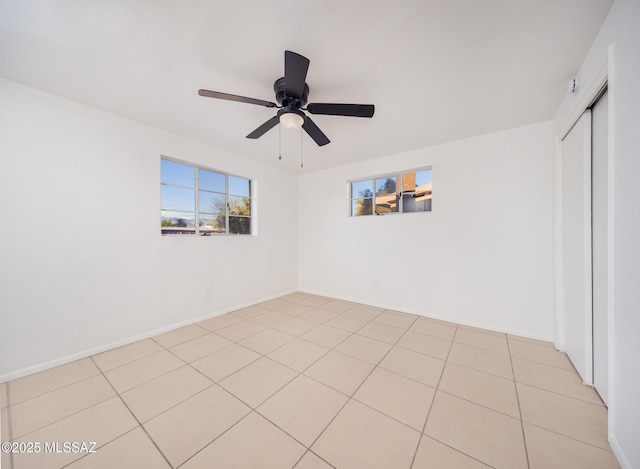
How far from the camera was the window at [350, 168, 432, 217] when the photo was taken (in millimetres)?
3533

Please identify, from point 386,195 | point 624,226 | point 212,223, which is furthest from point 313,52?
point 212,223

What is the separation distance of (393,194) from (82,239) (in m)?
4.15

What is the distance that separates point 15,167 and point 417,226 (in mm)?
4582

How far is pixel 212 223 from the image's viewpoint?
354 cm

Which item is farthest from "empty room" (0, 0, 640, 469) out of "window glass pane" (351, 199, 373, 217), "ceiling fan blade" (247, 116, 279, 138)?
"window glass pane" (351, 199, 373, 217)

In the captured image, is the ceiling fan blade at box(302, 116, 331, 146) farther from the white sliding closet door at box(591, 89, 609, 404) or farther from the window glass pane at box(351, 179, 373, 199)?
the white sliding closet door at box(591, 89, 609, 404)

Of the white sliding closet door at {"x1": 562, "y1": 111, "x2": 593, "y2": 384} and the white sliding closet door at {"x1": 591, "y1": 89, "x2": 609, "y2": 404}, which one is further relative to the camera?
the white sliding closet door at {"x1": 562, "y1": 111, "x2": 593, "y2": 384}

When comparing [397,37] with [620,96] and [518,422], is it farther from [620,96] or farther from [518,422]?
[518,422]

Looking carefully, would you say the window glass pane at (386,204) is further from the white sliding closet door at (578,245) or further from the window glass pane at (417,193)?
the white sliding closet door at (578,245)

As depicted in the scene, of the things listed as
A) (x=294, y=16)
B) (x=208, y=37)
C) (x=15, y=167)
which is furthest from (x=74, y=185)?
(x=294, y=16)

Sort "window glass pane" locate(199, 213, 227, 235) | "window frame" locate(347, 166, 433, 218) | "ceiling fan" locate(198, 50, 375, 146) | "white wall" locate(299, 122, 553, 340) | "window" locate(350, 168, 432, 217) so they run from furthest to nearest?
"window frame" locate(347, 166, 433, 218) < "window" locate(350, 168, 432, 217) < "window glass pane" locate(199, 213, 227, 235) < "white wall" locate(299, 122, 553, 340) < "ceiling fan" locate(198, 50, 375, 146)

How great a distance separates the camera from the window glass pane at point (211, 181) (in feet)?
11.2

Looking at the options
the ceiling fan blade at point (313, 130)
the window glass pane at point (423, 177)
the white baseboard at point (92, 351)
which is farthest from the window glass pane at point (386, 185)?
the white baseboard at point (92, 351)

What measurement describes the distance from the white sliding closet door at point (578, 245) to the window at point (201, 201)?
4239 millimetres
